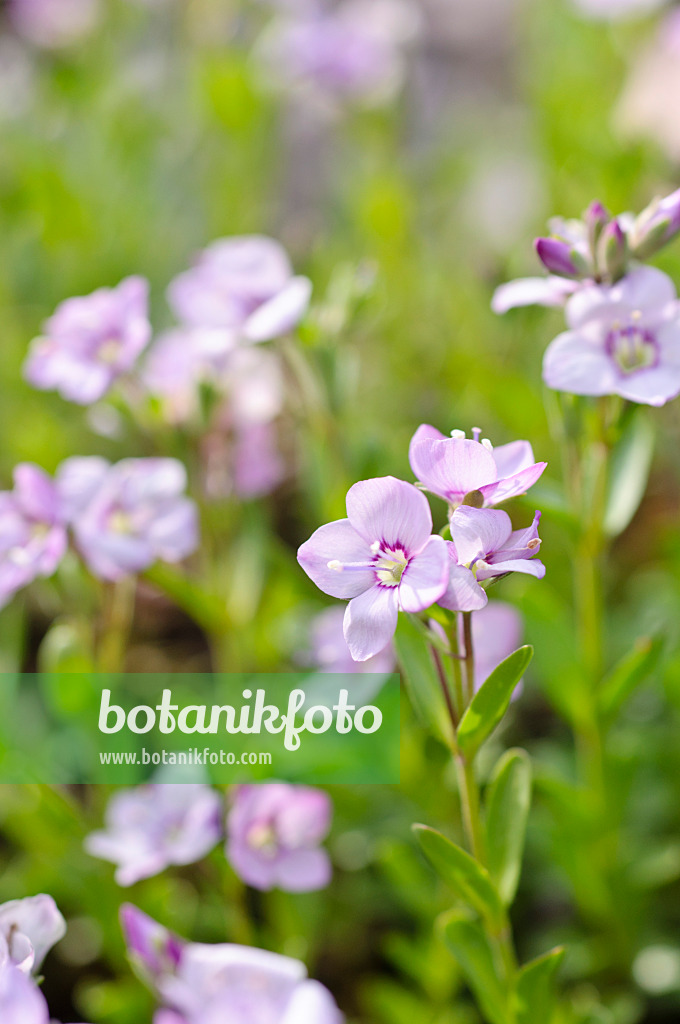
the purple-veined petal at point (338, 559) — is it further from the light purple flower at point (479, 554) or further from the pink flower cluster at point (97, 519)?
the pink flower cluster at point (97, 519)

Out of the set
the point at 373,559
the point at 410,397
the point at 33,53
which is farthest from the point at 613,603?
the point at 33,53

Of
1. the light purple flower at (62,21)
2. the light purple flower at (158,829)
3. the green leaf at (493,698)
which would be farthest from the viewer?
the light purple flower at (62,21)

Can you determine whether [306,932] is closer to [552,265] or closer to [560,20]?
[552,265]

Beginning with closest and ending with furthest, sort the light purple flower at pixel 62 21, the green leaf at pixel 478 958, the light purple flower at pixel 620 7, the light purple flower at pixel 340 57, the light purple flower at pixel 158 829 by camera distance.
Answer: the green leaf at pixel 478 958
the light purple flower at pixel 158 829
the light purple flower at pixel 620 7
the light purple flower at pixel 340 57
the light purple flower at pixel 62 21

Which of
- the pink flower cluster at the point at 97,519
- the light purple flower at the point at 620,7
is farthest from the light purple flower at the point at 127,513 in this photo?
the light purple flower at the point at 620,7

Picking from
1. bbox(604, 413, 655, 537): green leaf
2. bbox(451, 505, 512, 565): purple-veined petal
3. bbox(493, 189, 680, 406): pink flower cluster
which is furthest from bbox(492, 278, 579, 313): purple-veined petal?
bbox(451, 505, 512, 565): purple-veined petal

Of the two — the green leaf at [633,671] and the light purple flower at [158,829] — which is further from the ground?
the green leaf at [633,671]
